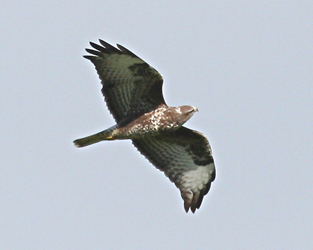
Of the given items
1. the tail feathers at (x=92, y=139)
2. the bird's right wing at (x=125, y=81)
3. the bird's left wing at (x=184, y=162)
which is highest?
the bird's right wing at (x=125, y=81)

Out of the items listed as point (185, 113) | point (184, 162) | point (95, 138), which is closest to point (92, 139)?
point (95, 138)

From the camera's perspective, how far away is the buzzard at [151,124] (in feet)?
47.9

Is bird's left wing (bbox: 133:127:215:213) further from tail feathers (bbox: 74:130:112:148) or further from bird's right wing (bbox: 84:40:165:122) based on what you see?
tail feathers (bbox: 74:130:112:148)

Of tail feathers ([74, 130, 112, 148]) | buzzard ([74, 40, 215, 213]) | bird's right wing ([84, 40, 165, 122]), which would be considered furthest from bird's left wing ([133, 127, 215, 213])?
tail feathers ([74, 130, 112, 148])

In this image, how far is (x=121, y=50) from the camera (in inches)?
569

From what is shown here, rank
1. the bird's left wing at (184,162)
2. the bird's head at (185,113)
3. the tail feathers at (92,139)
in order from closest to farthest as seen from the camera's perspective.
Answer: the bird's head at (185,113)
the tail feathers at (92,139)
the bird's left wing at (184,162)

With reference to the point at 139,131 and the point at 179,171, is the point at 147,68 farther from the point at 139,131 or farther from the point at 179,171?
the point at 179,171

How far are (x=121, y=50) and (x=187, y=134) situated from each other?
198 centimetres

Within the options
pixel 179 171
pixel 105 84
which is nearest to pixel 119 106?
pixel 105 84

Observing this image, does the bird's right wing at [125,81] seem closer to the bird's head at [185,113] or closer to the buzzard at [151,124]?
the buzzard at [151,124]

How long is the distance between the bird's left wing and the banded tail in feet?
3.10

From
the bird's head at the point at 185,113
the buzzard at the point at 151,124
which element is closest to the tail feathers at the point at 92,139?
the buzzard at the point at 151,124

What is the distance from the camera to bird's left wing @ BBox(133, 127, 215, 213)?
15516mm

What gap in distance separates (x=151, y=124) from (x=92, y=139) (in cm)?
103
